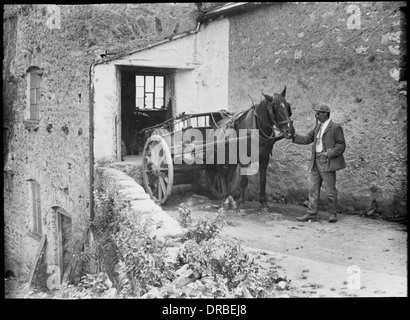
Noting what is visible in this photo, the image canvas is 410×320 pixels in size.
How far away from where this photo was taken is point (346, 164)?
6.72 meters

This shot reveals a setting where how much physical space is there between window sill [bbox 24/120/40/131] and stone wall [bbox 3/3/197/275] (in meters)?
0.05

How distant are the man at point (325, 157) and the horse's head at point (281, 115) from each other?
25 cm

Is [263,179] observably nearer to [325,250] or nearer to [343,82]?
[343,82]

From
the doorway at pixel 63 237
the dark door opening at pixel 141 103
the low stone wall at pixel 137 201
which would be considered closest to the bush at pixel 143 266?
the low stone wall at pixel 137 201

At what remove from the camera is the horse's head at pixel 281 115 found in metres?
6.32

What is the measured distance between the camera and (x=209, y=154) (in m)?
A: 7.27

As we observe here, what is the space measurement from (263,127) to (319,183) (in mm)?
1148

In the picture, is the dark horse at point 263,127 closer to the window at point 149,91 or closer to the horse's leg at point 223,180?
the horse's leg at point 223,180

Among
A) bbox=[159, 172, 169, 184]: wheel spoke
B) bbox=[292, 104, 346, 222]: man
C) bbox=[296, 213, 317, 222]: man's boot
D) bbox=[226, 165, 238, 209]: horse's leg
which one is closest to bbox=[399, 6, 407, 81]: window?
bbox=[292, 104, 346, 222]: man

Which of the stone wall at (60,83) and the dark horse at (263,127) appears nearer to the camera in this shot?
the dark horse at (263,127)

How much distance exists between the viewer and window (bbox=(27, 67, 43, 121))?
9805 mm

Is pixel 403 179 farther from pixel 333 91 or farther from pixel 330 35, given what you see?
pixel 330 35

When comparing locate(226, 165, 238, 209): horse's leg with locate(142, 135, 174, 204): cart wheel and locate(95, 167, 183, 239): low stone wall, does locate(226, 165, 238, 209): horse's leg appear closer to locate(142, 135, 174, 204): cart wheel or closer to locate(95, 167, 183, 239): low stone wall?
locate(142, 135, 174, 204): cart wheel
